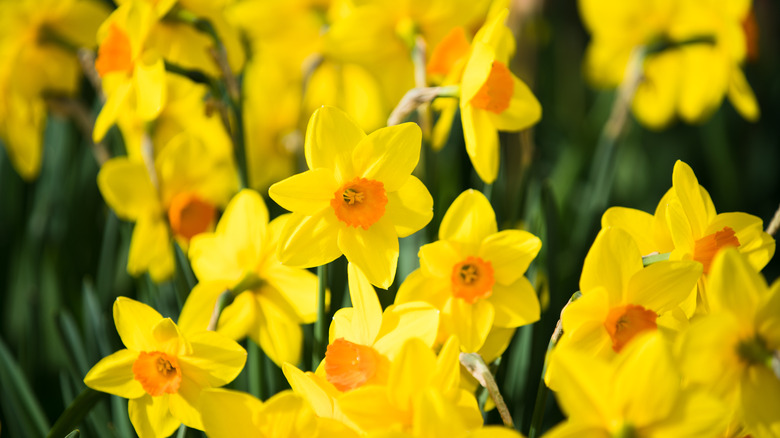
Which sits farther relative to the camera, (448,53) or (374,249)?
(448,53)

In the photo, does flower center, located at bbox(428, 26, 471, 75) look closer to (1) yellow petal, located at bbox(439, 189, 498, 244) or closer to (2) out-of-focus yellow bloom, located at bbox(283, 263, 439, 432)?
(1) yellow petal, located at bbox(439, 189, 498, 244)

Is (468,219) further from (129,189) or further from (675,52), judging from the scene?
(675,52)

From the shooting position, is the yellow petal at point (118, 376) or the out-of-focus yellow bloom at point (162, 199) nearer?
the yellow petal at point (118, 376)

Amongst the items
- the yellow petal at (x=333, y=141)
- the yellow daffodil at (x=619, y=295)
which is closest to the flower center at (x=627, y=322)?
the yellow daffodil at (x=619, y=295)

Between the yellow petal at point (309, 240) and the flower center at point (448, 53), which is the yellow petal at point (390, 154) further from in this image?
the flower center at point (448, 53)

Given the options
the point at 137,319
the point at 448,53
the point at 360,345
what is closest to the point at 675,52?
the point at 448,53
